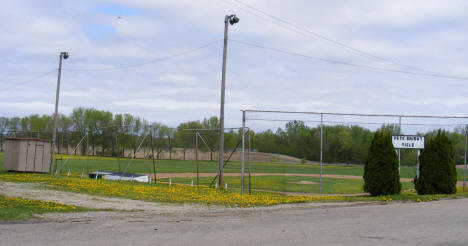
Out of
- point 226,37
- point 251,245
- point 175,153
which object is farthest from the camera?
point 175,153

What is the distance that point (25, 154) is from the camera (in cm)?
2553

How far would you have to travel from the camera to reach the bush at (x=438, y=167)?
1757cm

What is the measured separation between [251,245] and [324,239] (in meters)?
1.50

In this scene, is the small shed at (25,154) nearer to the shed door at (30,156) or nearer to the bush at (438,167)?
the shed door at (30,156)

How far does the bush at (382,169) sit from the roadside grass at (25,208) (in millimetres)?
10475

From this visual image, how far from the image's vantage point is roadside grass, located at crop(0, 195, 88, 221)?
10.4m

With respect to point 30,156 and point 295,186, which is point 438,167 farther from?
point 30,156

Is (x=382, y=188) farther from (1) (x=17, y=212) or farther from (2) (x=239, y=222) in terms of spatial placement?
(1) (x=17, y=212)

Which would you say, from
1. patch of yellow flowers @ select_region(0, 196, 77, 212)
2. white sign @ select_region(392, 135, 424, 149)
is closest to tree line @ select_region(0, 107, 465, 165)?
white sign @ select_region(392, 135, 424, 149)

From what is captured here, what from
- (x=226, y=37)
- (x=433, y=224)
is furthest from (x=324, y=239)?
(x=226, y=37)

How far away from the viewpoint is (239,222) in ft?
34.4

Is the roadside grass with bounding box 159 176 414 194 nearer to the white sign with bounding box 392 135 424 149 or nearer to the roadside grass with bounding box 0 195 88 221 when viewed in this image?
the white sign with bounding box 392 135 424 149

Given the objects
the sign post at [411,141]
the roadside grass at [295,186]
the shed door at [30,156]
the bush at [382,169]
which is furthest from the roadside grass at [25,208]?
the shed door at [30,156]

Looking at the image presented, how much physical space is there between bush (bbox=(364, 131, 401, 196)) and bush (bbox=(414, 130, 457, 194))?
5.04 ft
